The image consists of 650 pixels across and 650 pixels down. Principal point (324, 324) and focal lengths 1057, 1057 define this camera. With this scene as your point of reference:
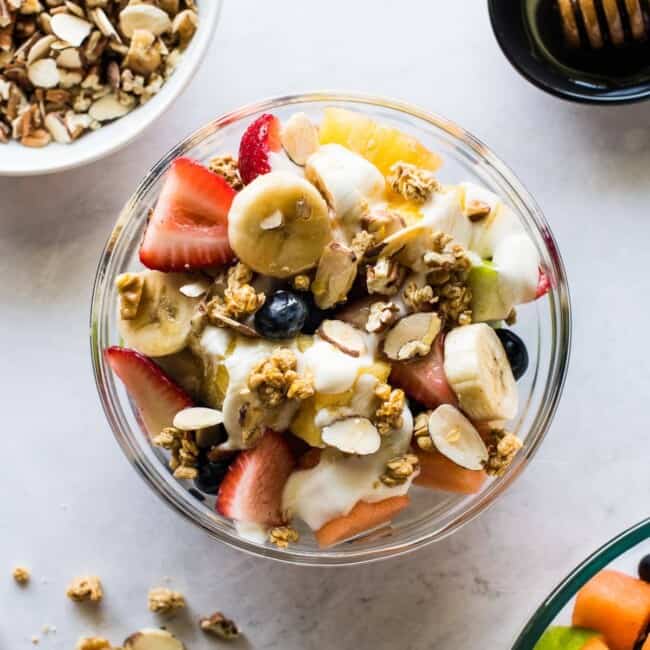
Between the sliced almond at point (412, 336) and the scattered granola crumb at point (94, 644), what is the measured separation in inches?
23.0

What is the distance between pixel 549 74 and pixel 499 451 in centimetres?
48

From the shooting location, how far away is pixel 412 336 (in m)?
1.07

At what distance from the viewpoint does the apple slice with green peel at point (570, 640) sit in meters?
1.19

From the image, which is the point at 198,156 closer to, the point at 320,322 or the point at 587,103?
the point at 320,322

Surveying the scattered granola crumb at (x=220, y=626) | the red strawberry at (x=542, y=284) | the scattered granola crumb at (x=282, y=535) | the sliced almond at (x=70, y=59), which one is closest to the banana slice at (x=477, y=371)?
the red strawberry at (x=542, y=284)

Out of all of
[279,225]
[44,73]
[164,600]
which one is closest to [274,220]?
[279,225]

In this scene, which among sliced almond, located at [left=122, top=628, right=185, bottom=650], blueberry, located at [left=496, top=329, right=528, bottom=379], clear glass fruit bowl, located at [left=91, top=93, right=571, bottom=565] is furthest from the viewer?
sliced almond, located at [left=122, top=628, right=185, bottom=650]

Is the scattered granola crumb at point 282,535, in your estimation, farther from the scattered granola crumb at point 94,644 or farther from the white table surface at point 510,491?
the scattered granola crumb at point 94,644

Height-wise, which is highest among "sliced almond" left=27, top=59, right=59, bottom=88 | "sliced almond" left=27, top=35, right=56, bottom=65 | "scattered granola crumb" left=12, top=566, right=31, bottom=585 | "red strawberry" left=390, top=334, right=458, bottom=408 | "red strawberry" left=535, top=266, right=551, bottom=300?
"sliced almond" left=27, top=35, right=56, bottom=65

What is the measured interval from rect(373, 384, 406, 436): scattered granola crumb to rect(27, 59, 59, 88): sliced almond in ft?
1.89

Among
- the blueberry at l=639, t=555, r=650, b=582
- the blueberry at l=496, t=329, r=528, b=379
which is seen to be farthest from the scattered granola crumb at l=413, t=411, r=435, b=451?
the blueberry at l=639, t=555, r=650, b=582

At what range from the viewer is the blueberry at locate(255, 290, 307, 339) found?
1.05m

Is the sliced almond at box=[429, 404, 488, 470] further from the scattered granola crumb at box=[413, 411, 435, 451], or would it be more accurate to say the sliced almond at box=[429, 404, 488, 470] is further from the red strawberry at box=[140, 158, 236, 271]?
the red strawberry at box=[140, 158, 236, 271]

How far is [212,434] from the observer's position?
112cm
